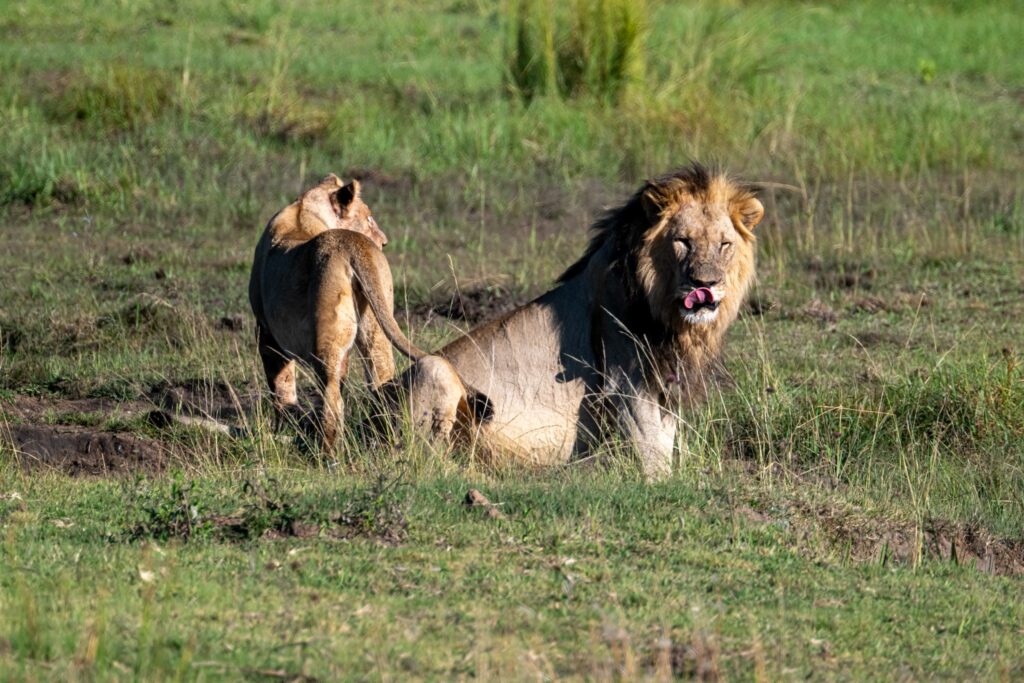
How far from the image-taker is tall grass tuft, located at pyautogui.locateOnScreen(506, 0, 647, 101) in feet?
47.4

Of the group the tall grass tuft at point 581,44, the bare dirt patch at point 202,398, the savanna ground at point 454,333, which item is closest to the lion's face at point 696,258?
the savanna ground at point 454,333

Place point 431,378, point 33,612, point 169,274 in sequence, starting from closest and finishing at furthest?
point 33,612, point 431,378, point 169,274

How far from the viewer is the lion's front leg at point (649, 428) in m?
6.34

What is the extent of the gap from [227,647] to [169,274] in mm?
6927

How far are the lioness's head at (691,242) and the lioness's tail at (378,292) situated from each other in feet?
3.36

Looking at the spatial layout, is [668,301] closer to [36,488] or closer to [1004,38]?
[36,488]

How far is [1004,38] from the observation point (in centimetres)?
2153

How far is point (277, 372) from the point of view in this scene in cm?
716

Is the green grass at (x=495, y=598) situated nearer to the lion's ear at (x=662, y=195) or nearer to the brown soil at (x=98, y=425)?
the brown soil at (x=98, y=425)

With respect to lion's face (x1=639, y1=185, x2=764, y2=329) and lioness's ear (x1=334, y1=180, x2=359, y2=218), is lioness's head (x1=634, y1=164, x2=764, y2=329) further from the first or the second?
lioness's ear (x1=334, y1=180, x2=359, y2=218)

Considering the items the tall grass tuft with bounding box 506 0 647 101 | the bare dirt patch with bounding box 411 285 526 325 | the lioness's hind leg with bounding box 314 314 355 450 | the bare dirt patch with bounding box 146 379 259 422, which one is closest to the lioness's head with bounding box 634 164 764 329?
the lioness's hind leg with bounding box 314 314 355 450

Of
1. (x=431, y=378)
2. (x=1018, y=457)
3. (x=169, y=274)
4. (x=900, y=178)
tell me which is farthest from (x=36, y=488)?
(x=900, y=178)

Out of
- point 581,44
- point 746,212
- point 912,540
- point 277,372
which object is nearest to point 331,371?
point 277,372

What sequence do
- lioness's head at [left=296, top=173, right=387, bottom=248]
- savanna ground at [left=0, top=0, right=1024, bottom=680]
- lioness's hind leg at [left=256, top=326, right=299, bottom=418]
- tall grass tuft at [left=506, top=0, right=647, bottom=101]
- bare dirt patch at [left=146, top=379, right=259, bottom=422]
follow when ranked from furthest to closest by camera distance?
tall grass tuft at [left=506, top=0, right=647, bottom=101] < bare dirt patch at [left=146, top=379, right=259, bottom=422] < lioness's head at [left=296, top=173, right=387, bottom=248] < lioness's hind leg at [left=256, top=326, right=299, bottom=418] < savanna ground at [left=0, top=0, right=1024, bottom=680]
